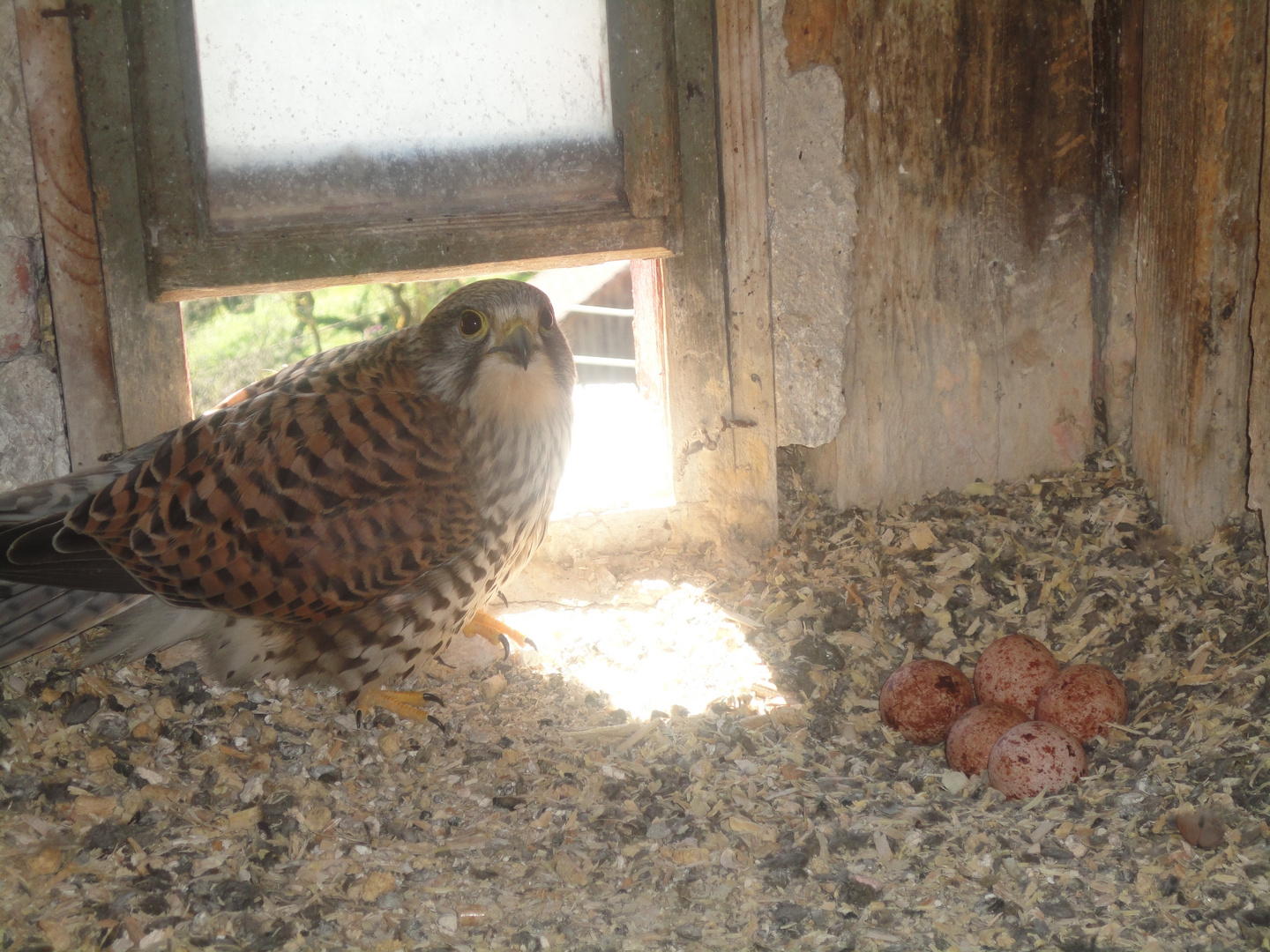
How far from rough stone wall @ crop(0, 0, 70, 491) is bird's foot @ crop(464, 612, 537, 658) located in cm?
117

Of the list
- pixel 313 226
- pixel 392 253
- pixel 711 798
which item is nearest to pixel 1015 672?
pixel 711 798

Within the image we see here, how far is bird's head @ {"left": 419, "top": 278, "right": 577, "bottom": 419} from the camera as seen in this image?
8.68 feet

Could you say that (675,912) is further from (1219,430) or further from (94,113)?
(94,113)

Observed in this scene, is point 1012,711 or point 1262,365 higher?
point 1262,365

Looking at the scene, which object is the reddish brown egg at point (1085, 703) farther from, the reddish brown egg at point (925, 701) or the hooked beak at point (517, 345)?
the hooked beak at point (517, 345)

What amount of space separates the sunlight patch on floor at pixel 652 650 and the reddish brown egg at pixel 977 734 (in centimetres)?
48

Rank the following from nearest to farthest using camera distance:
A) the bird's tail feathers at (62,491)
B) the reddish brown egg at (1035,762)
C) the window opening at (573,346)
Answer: the reddish brown egg at (1035,762) → the bird's tail feathers at (62,491) → the window opening at (573,346)

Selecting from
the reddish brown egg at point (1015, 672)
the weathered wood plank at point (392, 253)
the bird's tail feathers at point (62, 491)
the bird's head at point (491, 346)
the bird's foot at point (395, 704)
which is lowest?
the bird's foot at point (395, 704)

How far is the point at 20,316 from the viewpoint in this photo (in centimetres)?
282

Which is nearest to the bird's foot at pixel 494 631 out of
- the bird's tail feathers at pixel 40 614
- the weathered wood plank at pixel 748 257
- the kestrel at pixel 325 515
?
the kestrel at pixel 325 515

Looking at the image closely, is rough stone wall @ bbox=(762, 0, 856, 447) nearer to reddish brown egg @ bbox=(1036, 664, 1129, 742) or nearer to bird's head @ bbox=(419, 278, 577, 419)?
bird's head @ bbox=(419, 278, 577, 419)

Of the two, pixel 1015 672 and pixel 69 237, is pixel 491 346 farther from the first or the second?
pixel 1015 672

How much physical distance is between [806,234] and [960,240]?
1.56ft

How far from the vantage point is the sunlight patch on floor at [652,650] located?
2859 millimetres
